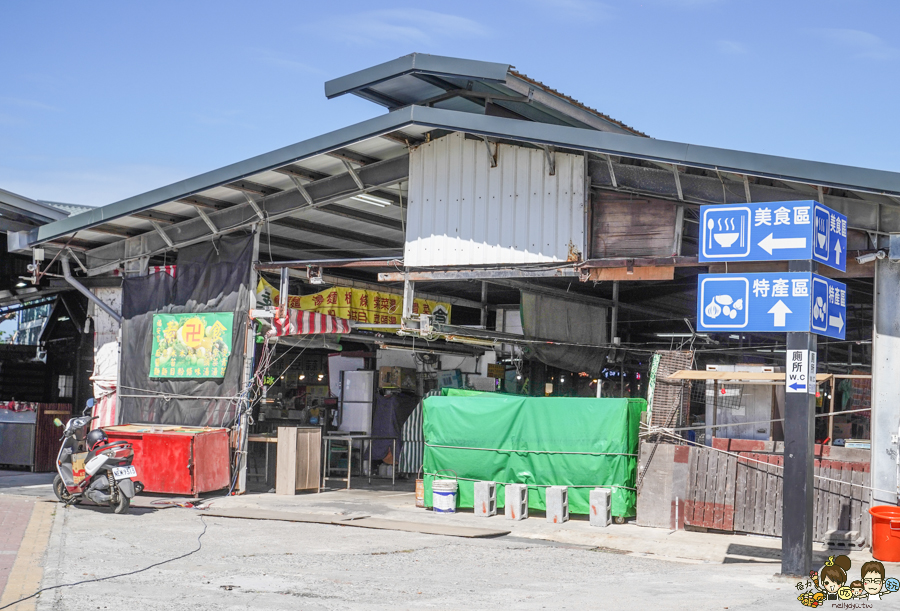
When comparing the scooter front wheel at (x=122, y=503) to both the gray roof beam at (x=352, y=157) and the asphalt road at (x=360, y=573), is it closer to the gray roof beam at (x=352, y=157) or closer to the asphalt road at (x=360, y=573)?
the asphalt road at (x=360, y=573)

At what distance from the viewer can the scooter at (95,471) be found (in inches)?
572

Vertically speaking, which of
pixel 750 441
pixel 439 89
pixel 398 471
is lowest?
pixel 398 471

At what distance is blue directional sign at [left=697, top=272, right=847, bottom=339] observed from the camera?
10.4 m

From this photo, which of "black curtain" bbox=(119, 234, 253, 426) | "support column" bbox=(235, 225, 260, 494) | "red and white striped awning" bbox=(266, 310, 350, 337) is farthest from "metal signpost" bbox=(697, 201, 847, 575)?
"black curtain" bbox=(119, 234, 253, 426)

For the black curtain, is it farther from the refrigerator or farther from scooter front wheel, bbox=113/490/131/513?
the refrigerator

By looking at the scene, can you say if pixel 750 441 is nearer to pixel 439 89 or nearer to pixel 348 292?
pixel 439 89

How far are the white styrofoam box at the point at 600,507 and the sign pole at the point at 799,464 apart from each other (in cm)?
432

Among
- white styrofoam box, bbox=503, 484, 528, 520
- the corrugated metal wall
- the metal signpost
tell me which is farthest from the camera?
white styrofoam box, bbox=503, 484, 528, 520

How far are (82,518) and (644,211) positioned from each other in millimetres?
10046

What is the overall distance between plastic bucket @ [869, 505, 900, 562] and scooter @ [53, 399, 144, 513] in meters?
11.0

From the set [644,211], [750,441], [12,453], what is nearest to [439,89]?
[644,211]

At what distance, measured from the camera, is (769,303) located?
10.6 m

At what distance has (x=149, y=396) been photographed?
18953 mm

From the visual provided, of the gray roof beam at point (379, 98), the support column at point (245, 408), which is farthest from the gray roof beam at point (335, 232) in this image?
the gray roof beam at point (379, 98)
